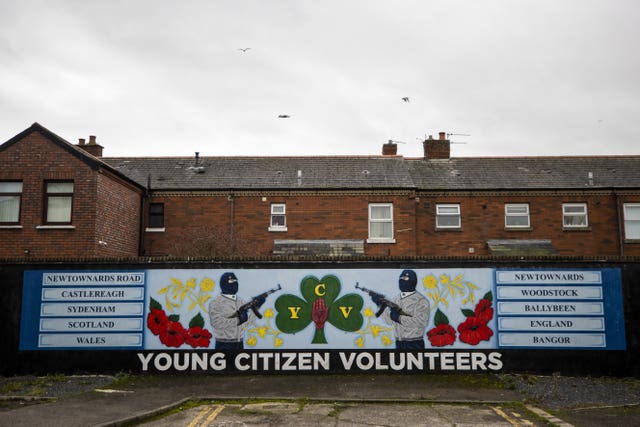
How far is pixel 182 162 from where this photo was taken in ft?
92.0

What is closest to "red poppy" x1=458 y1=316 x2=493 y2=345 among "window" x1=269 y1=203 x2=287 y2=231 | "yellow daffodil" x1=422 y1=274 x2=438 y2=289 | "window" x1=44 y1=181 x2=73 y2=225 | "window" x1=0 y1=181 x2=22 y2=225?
"yellow daffodil" x1=422 y1=274 x2=438 y2=289

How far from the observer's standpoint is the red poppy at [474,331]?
37.3 ft

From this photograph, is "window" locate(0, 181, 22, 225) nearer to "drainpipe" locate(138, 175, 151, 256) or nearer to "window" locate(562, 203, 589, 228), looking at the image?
"drainpipe" locate(138, 175, 151, 256)

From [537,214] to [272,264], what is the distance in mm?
17992

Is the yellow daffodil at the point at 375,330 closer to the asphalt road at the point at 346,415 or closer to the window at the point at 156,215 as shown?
the asphalt road at the point at 346,415

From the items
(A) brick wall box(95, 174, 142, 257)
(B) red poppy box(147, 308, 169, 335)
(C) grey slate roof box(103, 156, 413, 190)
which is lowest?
(B) red poppy box(147, 308, 169, 335)

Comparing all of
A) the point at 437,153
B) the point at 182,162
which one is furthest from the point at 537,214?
the point at 182,162

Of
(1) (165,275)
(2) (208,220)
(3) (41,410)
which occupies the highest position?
(2) (208,220)

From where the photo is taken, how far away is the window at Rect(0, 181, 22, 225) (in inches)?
809

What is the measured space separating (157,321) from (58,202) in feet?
36.8

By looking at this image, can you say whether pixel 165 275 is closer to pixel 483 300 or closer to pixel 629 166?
pixel 483 300

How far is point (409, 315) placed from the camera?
452 inches

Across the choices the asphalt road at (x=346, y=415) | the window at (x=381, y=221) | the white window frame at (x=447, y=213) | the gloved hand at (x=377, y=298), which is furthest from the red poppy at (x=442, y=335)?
the white window frame at (x=447, y=213)

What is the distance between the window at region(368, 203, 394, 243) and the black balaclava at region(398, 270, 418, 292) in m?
13.4
